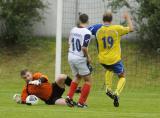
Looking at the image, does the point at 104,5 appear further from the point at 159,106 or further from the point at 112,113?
the point at 112,113

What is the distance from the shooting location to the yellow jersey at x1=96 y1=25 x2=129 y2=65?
14461mm

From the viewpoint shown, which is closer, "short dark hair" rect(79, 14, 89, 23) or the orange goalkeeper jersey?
"short dark hair" rect(79, 14, 89, 23)

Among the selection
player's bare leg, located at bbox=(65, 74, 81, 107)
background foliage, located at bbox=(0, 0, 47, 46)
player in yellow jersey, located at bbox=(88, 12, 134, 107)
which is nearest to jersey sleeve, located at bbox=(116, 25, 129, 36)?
player in yellow jersey, located at bbox=(88, 12, 134, 107)

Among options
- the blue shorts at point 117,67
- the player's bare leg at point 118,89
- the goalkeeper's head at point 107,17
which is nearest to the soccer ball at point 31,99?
the player's bare leg at point 118,89

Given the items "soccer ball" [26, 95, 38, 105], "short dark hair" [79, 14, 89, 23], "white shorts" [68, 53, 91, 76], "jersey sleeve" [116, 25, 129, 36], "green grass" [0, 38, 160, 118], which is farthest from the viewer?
"jersey sleeve" [116, 25, 129, 36]

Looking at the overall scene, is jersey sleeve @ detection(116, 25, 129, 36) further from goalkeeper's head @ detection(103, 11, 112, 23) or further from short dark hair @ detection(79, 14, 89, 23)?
short dark hair @ detection(79, 14, 89, 23)

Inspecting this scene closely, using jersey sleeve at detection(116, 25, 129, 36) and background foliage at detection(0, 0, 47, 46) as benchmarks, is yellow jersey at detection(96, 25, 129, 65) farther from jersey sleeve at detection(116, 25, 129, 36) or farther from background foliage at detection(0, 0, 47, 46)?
background foliage at detection(0, 0, 47, 46)

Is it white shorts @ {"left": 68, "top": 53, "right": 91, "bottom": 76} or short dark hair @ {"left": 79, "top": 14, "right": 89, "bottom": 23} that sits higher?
short dark hair @ {"left": 79, "top": 14, "right": 89, "bottom": 23}

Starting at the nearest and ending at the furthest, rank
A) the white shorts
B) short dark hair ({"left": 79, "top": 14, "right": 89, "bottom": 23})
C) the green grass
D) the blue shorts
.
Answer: the green grass
short dark hair ({"left": 79, "top": 14, "right": 89, "bottom": 23})
the white shorts
the blue shorts

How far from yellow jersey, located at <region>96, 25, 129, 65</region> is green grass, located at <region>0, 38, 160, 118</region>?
1087 millimetres

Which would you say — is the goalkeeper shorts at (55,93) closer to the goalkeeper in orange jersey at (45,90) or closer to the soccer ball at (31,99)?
the goalkeeper in orange jersey at (45,90)

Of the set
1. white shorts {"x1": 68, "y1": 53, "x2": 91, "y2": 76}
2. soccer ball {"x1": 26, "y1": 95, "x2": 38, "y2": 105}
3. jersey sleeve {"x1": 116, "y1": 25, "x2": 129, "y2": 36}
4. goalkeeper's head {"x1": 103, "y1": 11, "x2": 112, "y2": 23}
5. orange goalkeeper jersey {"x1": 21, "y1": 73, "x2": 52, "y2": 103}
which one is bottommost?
soccer ball {"x1": 26, "y1": 95, "x2": 38, "y2": 105}

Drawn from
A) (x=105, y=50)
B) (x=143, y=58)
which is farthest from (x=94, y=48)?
(x=105, y=50)

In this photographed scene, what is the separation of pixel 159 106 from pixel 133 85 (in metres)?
7.88
